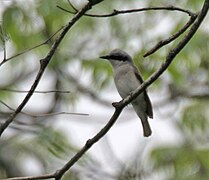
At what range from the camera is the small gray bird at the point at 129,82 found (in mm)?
5281

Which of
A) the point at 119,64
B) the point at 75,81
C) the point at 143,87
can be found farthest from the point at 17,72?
the point at 143,87

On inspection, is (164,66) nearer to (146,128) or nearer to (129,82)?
(129,82)

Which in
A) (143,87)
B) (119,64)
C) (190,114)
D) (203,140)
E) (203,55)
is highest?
(143,87)

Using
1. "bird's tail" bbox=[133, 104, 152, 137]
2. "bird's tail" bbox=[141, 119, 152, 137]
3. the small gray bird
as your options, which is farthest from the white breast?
"bird's tail" bbox=[141, 119, 152, 137]

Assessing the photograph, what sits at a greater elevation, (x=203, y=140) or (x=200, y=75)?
(x=200, y=75)

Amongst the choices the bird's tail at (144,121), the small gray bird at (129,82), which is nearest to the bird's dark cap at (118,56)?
Answer: the small gray bird at (129,82)

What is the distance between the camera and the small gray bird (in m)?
5.28

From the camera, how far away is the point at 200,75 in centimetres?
726

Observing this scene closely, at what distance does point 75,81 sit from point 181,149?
4.57ft

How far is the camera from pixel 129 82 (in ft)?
17.4

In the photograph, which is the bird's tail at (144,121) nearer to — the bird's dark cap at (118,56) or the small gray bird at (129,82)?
the small gray bird at (129,82)

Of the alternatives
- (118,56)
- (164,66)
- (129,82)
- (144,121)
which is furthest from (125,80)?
(164,66)

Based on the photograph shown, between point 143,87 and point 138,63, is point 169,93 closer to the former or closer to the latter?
point 138,63

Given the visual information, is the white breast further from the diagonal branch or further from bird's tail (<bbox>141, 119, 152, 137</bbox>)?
the diagonal branch
